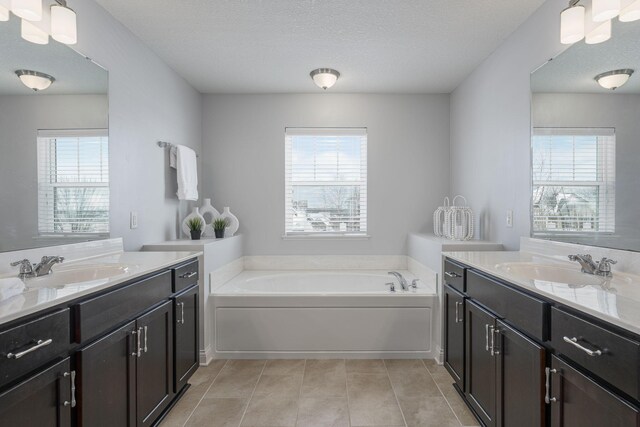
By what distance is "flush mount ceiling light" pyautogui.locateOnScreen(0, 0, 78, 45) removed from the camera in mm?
1579

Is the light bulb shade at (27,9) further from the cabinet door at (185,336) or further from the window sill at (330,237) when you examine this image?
the window sill at (330,237)

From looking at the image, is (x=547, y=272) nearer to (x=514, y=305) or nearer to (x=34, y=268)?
(x=514, y=305)

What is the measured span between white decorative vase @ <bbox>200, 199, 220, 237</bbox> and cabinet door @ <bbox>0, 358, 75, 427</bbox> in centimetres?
225

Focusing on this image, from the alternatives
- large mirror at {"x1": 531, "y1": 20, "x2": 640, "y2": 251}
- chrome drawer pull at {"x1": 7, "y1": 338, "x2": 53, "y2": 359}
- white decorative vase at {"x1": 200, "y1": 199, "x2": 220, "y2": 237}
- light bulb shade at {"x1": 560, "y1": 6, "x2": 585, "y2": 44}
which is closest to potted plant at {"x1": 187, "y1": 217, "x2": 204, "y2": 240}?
white decorative vase at {"x1": 200, "y1": 199, "x2": 220, "y2": 237}

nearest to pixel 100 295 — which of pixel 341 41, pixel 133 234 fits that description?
pixel 133 234

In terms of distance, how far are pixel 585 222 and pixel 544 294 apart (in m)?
0.80

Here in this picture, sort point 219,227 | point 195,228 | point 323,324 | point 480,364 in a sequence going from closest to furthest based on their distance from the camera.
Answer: point 480,364, point 323,324, point 195,228, point 219,227

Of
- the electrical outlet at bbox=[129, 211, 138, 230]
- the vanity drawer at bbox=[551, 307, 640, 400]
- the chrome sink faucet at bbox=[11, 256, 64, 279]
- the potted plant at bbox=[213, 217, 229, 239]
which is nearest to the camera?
the vanity drawer at bbox=[551, 307, 640, 400]

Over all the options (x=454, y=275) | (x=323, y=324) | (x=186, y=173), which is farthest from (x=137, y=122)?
(x=454, y=275)

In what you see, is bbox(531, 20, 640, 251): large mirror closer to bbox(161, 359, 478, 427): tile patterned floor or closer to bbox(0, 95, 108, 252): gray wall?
bbox(161, 359, 478, 427): tile patterned floor

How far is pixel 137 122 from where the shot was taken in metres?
2.54

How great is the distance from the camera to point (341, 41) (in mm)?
2580

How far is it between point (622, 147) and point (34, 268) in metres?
2.67

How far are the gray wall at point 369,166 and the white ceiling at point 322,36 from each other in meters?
0.36
